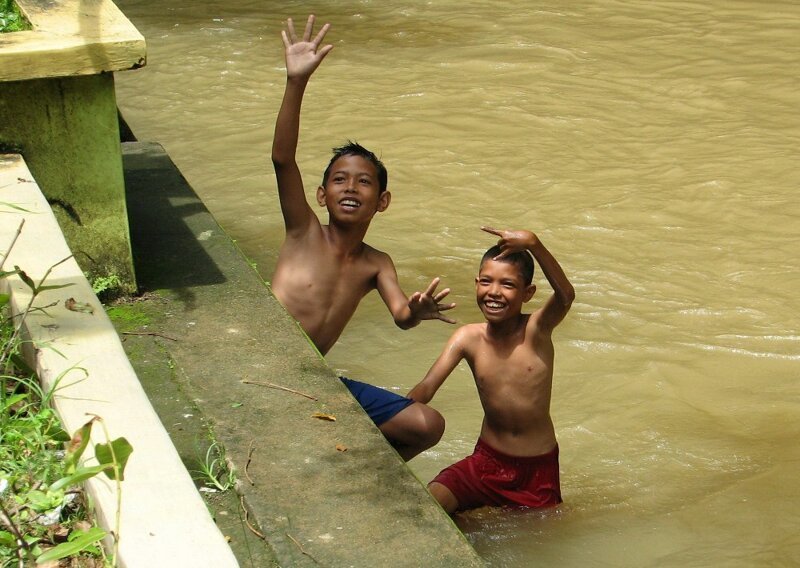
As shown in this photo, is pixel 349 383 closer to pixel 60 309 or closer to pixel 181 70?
pixel 60 309

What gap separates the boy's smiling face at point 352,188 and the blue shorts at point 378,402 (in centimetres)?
65

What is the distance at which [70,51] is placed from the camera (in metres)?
3.50

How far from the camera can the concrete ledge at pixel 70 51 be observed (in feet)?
11.5

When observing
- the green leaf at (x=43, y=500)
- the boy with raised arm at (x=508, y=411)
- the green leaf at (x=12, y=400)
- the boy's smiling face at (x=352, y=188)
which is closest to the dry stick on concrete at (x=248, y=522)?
the green leaf at (x=43, y=500)

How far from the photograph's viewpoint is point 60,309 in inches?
119

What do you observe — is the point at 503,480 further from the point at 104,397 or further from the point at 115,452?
the point at 115,452

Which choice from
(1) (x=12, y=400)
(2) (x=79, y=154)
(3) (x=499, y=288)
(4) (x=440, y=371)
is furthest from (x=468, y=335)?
(1) (x=12, y=400)

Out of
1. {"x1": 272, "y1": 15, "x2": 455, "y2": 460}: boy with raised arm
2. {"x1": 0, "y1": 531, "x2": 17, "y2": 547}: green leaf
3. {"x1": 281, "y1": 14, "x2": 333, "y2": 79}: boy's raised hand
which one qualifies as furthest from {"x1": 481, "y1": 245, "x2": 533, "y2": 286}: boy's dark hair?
{"x1": 0, "y1": 531, "x2": 17, "y2": 547}: green leaf

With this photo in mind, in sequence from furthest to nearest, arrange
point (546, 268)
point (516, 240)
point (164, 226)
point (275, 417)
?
point (164, 226)
point (546, 268)
point (516, 240)
point (275, 417)

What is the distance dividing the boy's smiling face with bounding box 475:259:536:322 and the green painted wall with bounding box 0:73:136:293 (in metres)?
1.24

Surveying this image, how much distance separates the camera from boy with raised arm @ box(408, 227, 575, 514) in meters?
4.11

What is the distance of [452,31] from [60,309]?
8102mm

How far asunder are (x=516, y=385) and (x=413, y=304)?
540 millimetres

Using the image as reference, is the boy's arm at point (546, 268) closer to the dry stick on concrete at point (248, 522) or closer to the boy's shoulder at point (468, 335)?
the boy's shoulder at point (468, 335)
